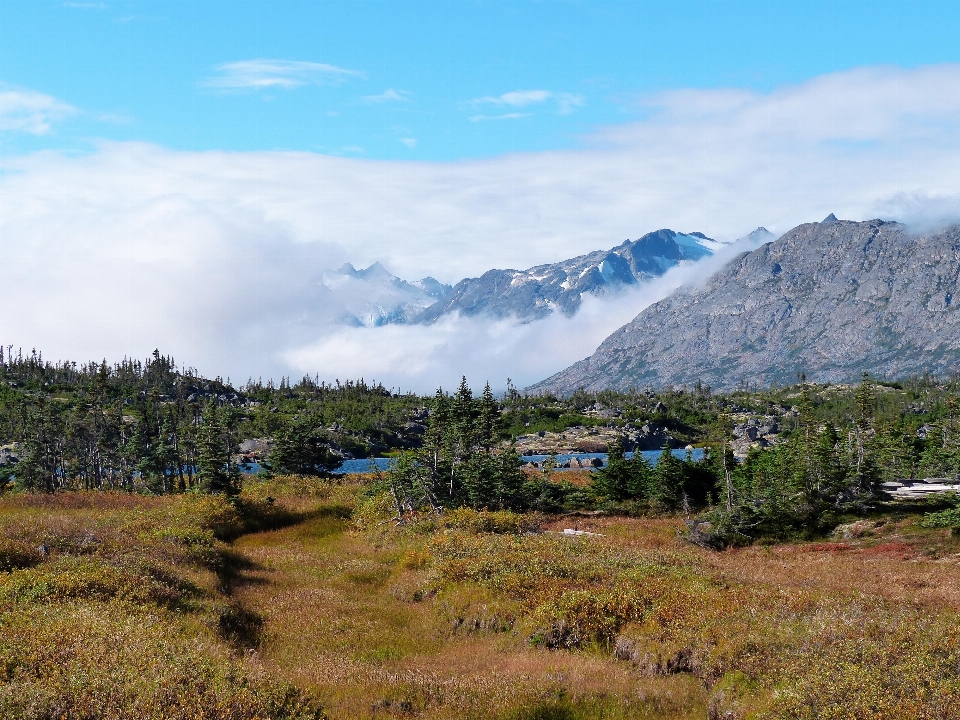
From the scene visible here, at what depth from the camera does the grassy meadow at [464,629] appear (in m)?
12.6

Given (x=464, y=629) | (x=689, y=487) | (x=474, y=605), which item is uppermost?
(x=474, y=605)

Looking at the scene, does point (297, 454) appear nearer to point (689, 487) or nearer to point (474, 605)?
point (689, 487)

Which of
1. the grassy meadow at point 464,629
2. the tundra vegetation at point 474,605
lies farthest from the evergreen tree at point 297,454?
the grassy meadow at point 464,629

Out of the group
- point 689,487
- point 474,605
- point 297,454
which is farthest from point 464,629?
point 297,454

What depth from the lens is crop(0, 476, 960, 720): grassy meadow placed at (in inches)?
497

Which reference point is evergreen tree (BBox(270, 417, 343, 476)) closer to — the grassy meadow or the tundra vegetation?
the tundra vegetation

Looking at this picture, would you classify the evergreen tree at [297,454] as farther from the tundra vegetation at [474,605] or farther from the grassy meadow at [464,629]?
the grassy meadow at [464,629]

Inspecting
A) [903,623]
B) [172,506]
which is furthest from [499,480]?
[903,623]

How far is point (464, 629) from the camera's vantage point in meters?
21.4

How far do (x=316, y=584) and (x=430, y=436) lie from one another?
22.3 m

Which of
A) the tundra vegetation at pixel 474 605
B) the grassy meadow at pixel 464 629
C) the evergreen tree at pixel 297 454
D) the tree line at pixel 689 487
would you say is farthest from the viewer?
the evergreen tree at pixel 297 454

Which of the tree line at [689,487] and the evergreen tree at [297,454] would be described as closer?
the tree line at [689,487]

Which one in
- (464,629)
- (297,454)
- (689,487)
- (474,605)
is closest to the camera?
(464,629)

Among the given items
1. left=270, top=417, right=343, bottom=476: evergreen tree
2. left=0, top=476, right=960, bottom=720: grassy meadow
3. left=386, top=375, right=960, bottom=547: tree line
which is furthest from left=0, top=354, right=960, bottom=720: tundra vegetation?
left=270, top=417, right=343, bottom=476: evergreen tree
